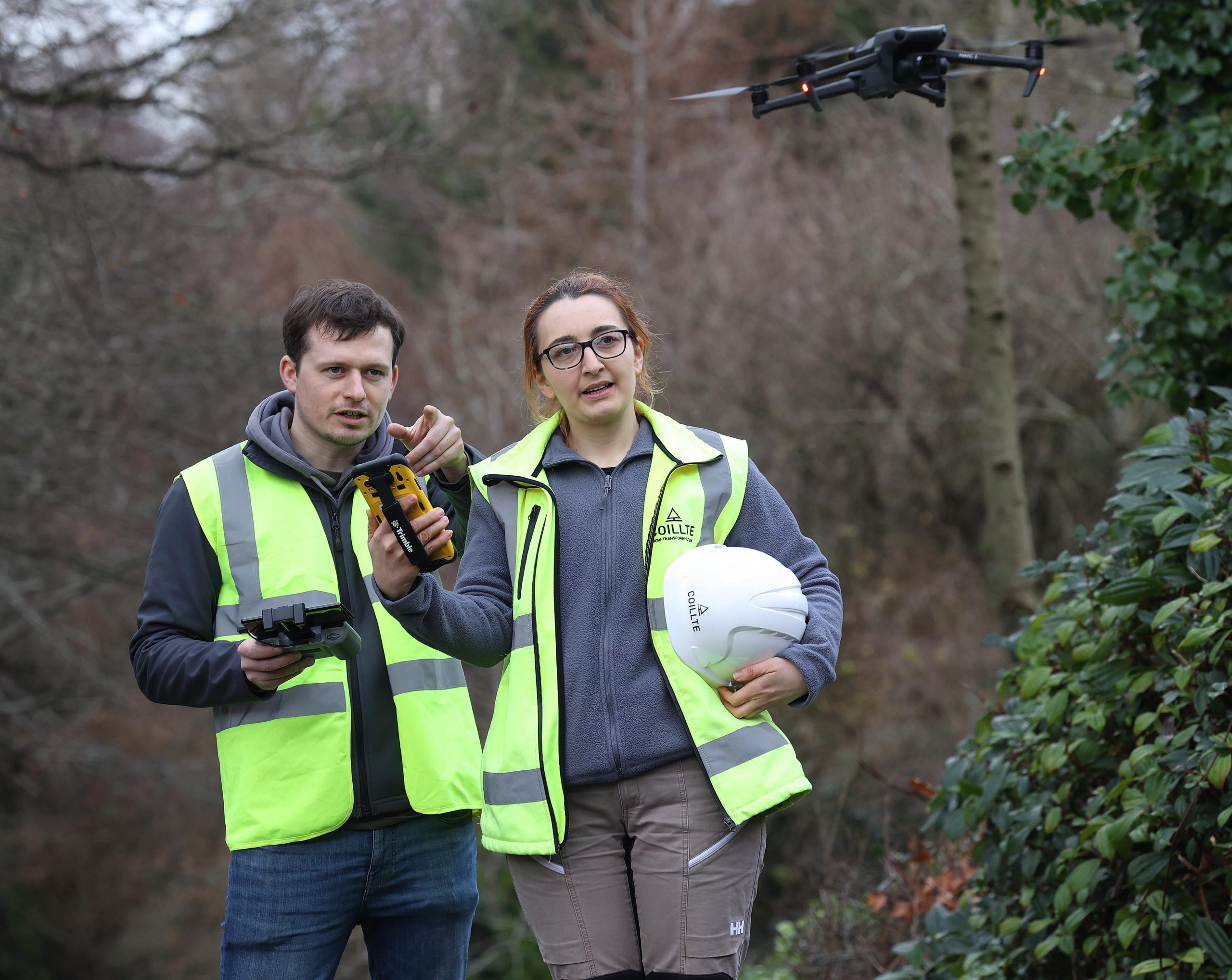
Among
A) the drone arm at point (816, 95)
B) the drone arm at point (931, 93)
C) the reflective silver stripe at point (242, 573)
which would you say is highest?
the drone arm at point (816, 95)

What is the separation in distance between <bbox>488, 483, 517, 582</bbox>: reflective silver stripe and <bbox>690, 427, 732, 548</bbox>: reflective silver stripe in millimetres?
410

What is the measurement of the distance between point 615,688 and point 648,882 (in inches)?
15.7

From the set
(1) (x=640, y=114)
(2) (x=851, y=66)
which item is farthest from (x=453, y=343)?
(2) (x=851, y=66)

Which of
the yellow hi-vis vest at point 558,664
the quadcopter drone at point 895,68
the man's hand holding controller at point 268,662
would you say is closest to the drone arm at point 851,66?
the quadcopter drone at point 895,68

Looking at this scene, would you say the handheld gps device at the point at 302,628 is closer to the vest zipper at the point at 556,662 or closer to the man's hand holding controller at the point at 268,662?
the man's hand holding controller at the point at 268,662

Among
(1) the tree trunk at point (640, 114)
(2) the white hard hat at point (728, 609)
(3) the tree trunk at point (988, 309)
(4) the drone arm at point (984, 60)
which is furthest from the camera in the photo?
(1) the tree trunk at point (640, 114)

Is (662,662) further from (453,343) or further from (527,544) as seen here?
(453,343)

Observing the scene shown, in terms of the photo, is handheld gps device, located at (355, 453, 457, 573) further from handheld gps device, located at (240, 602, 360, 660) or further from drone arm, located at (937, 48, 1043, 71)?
drone arm, located at (937, 48, 1043, 71)

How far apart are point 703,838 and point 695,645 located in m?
0.39

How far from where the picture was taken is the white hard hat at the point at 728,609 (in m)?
2.70

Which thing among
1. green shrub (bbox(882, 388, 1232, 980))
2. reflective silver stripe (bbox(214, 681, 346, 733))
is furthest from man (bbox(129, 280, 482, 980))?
green shrub (bbox(882, 388, 1232, 980))

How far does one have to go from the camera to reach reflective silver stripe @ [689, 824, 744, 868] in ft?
8.95

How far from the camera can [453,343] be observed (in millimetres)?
16609

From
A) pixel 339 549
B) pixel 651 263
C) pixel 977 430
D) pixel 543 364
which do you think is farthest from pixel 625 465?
pixel 651 263
